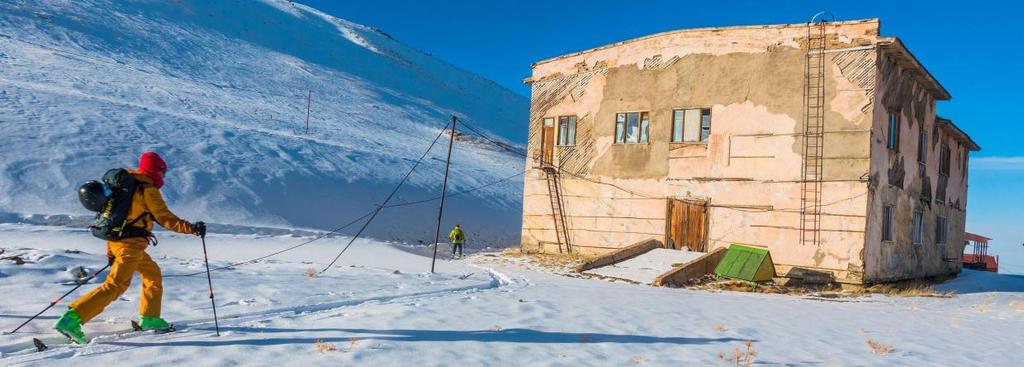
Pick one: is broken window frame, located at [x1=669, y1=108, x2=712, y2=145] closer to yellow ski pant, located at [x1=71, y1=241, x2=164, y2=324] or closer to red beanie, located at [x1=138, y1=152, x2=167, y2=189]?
red beanie, located at [x1=138, y1=152, x2=167, y2=189]

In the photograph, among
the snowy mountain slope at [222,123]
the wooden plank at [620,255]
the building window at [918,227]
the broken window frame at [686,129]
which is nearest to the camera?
the wooden plank at [620,255]

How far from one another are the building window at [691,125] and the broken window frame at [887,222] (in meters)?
5.20

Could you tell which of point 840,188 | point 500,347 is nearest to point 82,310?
point 500,347

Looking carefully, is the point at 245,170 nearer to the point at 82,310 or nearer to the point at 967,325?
the point at 82,310

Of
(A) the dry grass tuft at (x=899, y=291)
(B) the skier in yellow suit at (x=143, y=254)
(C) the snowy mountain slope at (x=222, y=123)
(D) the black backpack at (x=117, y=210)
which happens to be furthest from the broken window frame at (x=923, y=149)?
(D) the black backpack at (x=117, y=210)

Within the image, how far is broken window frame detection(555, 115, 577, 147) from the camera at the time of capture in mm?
23016

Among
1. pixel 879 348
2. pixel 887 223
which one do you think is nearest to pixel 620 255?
pixel 887 223

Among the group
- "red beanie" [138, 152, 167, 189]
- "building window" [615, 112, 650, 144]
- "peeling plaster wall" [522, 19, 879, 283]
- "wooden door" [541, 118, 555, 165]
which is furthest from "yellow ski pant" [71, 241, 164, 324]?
"wooden door" [541, 118, 555, 165]

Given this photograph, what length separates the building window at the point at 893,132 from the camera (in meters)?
18.3

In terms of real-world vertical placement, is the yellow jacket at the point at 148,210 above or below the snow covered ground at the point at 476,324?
above

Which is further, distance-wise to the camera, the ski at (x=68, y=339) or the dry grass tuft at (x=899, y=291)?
the dry grass tuft at (x=899, y=291)

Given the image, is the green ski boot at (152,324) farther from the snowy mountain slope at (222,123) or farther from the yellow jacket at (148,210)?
the snowy mountain slope at (222,123)

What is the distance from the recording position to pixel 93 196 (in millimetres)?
5887

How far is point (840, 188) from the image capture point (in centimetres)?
1702
